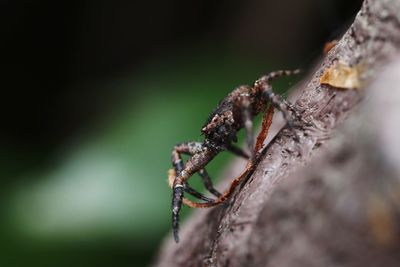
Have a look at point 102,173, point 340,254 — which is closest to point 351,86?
point 340,254

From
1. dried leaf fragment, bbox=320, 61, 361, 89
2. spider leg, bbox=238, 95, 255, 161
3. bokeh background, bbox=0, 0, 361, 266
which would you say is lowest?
dried leaf fragment, bbox=320, 61, 361, 89

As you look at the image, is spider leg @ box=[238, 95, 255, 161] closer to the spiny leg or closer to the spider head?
the spider head

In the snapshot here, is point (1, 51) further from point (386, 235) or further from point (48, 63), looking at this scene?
point (386, 235)

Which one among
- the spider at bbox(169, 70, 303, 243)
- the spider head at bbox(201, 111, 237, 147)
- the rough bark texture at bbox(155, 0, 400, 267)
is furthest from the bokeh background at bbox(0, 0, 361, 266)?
the rough bark texture at bbox(155, 0, 400, 267)

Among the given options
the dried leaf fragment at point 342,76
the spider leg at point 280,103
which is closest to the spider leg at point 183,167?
the spider leg at point 280,103

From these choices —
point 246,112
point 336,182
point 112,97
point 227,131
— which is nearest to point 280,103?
point 246,112

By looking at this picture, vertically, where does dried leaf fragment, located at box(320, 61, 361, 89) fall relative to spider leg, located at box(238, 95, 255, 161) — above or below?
below

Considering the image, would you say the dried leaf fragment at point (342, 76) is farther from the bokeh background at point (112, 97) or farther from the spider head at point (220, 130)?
the bokeh background at point (112, 97)
